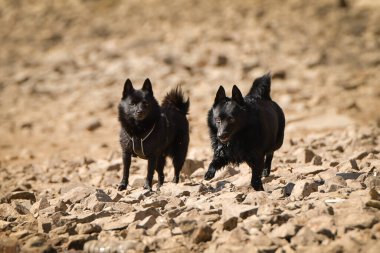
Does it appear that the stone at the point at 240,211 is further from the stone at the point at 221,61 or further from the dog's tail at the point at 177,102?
the stone at the point at 221,61

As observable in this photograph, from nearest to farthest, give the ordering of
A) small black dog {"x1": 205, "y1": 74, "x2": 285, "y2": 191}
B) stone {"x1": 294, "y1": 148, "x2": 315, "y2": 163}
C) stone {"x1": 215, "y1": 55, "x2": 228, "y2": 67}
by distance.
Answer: small black dog {"x1": 205, "y1": 74, "x2": 285, "y2": 191}, stone {"x1": 294, "y1": 148, "x2": 315, "y2": 163}, stone {"x1": 215, "y1": 55, "x2": 228, "y2": 67}

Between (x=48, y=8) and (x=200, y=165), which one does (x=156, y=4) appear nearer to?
(x=48, y=8)

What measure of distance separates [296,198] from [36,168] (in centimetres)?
690

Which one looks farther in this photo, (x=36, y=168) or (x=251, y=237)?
(x=36, y=168)

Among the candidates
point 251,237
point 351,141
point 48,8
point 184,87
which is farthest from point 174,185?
point 48,8

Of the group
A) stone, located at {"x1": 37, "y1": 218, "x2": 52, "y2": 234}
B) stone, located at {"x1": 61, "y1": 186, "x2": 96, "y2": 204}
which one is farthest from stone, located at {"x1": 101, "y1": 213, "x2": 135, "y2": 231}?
stone, located at {"x1": 61, "y1": 186, "x2": 96, "y2": 204}

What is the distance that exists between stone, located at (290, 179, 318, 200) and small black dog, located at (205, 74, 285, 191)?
1.80ft

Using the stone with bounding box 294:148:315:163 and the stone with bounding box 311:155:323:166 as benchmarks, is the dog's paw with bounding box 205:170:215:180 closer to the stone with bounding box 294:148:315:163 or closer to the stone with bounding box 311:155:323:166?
the stone with bounding box 311:155:323:166

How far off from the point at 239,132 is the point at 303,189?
0.99m

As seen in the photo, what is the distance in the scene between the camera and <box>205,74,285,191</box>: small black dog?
7.05 m

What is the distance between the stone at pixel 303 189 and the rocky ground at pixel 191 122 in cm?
2

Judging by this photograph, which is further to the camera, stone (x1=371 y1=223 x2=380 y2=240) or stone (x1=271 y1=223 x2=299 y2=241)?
stone (x1=271 y1=223 x2=299 y2=241)

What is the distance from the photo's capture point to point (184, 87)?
786 inches

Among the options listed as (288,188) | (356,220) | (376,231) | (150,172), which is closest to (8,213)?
(150,172)
